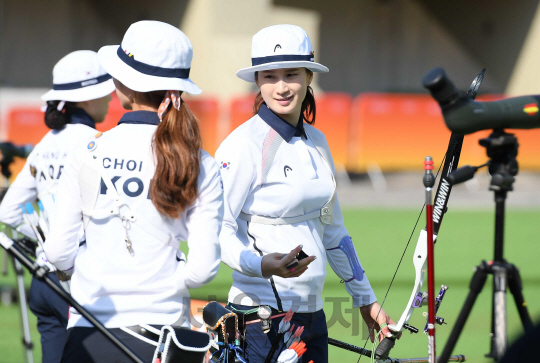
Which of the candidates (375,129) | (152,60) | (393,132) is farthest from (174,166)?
(393,132)

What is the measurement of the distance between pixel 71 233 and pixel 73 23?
21.8 m

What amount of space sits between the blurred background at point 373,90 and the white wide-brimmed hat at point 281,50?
155 centimetres

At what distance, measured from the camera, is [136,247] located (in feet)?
7.68

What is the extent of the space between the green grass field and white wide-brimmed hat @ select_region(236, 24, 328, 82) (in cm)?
142

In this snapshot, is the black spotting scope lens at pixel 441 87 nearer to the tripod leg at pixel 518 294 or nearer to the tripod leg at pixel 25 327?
the tripod leg at pixel 518 294

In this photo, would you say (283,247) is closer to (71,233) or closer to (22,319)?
(71,233)

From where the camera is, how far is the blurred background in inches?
313

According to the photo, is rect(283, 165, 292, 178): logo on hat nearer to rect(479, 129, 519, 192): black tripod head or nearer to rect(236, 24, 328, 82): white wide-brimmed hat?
rect(236, 24, 328, 82): white wide-brimmed hat

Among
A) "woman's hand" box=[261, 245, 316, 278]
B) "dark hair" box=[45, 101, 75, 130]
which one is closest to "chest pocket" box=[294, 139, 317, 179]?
"woman's hand" box=[261, 245, 316, 278]

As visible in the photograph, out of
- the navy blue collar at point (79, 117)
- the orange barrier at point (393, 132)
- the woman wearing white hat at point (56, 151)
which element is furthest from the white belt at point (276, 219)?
the orange barrier at point (393, 132)

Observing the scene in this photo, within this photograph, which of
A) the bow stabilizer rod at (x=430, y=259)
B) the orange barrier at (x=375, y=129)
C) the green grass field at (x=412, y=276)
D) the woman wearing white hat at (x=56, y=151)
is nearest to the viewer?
the bow stabilizer rod at (x=430, y=259)

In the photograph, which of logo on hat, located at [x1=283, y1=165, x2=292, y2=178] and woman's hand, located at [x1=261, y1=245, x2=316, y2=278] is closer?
woman's hand, located at [x1=261, y1=245, x2=316, y2=278]

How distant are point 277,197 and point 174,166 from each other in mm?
754

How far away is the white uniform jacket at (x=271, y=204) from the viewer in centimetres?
291
